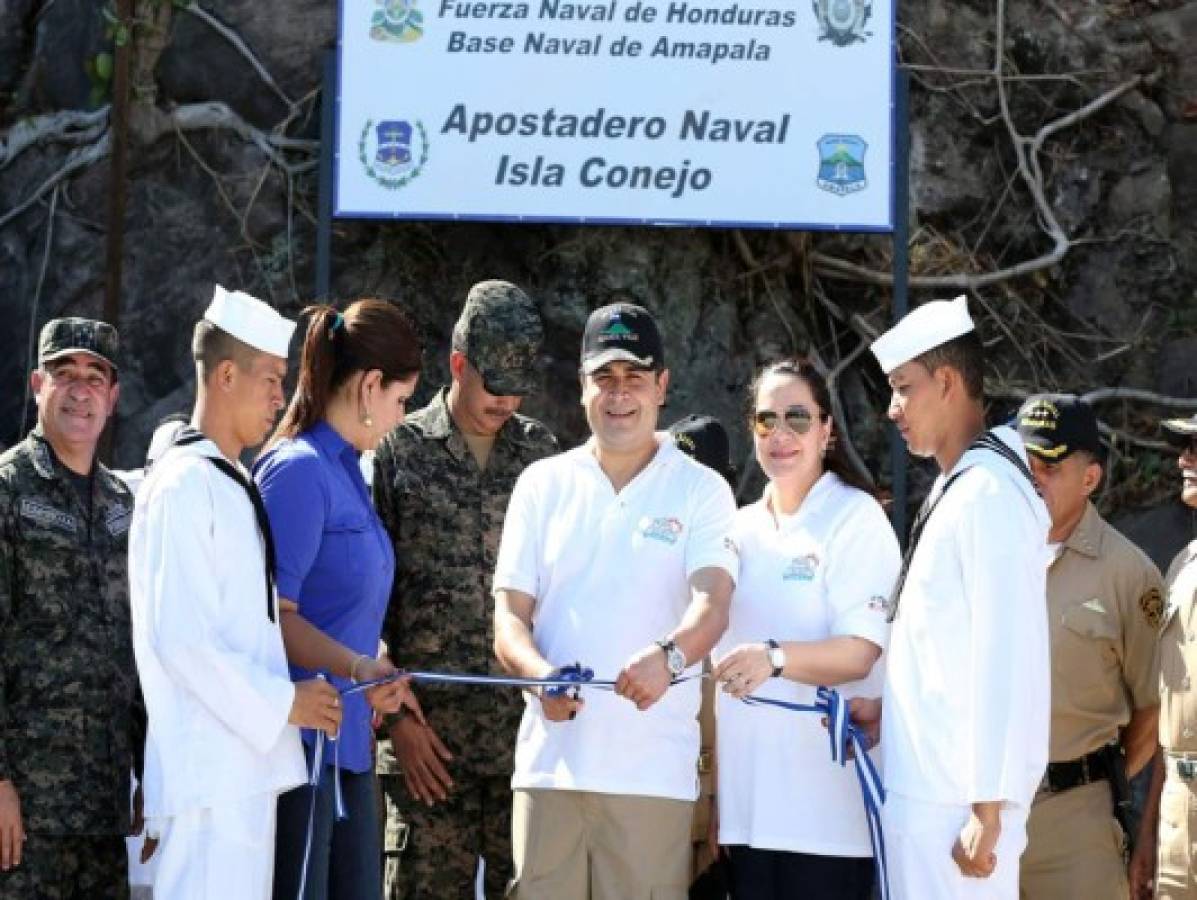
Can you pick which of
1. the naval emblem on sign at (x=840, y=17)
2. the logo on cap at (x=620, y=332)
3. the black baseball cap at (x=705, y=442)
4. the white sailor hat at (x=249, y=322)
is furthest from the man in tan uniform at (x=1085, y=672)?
the naval emblem on sign at (x=840, y=17)

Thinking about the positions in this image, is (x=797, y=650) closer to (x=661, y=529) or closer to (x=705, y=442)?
(x=661, y=529)

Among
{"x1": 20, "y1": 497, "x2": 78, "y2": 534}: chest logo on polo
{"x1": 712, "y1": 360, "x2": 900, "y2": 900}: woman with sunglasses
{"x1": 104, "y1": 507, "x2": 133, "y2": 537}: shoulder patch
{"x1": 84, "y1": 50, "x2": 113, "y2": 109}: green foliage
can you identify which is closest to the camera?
{"x1": 712, "y1": 360, "x2": 900, "y2": 900}: woman with sunglasses

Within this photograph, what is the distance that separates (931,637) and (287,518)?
1.40 meters

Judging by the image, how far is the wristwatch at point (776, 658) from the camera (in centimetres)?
423

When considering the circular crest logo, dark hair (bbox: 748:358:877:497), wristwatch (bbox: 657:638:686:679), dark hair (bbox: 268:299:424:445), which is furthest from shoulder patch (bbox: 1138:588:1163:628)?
the circular crest logo

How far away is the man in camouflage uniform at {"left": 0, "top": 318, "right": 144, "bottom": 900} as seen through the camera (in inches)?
182

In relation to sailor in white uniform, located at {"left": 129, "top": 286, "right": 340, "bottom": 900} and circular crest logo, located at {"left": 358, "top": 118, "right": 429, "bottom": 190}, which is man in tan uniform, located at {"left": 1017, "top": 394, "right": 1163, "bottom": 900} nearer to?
sailor in white uniform, located at {"left": 129, "top": 286, "right": 340, "bottom": 900}

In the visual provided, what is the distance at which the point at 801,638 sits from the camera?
4.42 meters

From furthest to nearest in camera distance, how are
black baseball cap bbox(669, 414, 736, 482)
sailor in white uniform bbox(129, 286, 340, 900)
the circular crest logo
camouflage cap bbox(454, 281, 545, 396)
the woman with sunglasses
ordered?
the circular crest logo
black baseball cap bbox(669, 414, 736, 482)
camouflage cap bbox(454, 281, 545, 396)
the woman with sunglasses
sailor in white uniform bbox(129, 286, 340, 900)

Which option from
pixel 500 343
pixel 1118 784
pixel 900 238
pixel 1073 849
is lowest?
pixel 1073 849

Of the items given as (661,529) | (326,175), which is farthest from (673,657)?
(326,175)

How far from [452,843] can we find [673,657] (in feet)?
3.79

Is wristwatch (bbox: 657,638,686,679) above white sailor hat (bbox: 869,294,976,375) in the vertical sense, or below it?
below

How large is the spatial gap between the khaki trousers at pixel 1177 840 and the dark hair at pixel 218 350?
2.53 metres
